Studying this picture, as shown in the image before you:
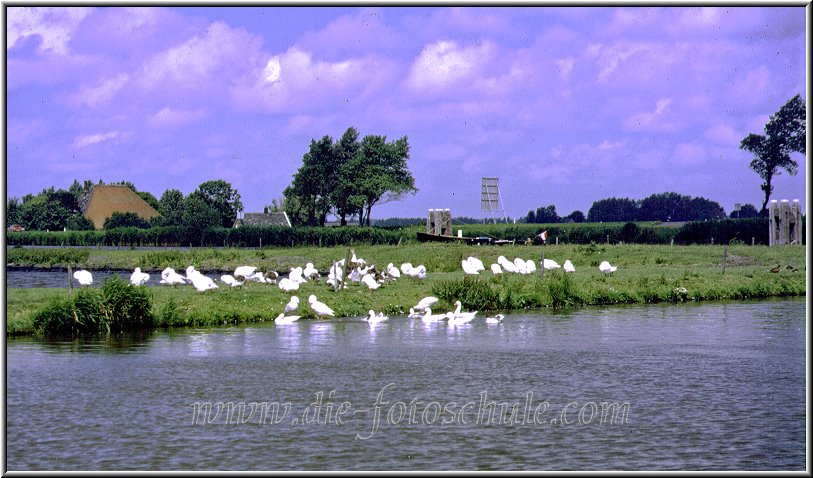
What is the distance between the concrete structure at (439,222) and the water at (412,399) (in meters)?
43.6

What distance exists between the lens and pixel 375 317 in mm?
28203

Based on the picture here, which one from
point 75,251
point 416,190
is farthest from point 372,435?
point 416,190

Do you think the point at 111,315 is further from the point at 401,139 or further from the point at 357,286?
the point at 401,139

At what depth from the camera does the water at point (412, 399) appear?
44.8 ft

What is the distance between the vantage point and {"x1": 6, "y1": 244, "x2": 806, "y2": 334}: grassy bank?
1121 inches

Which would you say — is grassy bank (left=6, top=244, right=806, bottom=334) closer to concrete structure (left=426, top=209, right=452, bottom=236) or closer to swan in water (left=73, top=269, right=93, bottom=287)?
swan in water (left=73, top=269, right=93, bottom=287)

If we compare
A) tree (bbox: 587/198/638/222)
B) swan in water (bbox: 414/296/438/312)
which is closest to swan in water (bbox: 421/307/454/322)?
swan in water (bbox: 414/296/438/312)

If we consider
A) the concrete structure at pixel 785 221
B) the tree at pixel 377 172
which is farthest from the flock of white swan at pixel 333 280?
the tree at pixel 377 172

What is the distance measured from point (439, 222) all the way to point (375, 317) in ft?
139

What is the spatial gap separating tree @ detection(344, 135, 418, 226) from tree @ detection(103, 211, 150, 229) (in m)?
25.2

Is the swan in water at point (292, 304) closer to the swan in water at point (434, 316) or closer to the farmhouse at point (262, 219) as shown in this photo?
the swan in water at point (434, 316)

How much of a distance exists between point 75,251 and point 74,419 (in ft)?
196

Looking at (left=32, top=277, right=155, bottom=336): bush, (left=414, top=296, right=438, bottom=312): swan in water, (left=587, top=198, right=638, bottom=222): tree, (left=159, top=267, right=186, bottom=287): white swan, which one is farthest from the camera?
(left=587, top=198, right=638, bottom=222): tree

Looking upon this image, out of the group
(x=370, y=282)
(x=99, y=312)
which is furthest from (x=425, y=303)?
(x=99, y=312)
